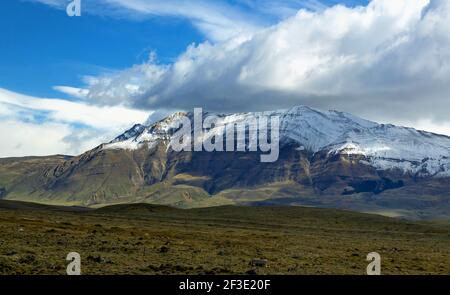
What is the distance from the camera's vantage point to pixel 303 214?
176000mm

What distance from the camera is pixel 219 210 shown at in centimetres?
18650

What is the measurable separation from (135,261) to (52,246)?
1031 centimetres

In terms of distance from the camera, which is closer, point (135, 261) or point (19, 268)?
point (19, 268)

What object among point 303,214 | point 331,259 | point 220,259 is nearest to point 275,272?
point 220,259
